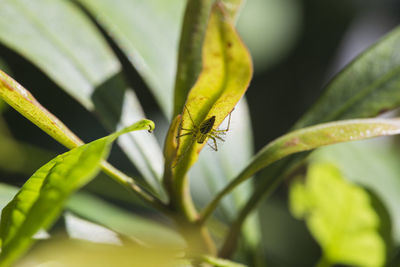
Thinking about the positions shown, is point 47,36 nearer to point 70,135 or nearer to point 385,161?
point 70,135

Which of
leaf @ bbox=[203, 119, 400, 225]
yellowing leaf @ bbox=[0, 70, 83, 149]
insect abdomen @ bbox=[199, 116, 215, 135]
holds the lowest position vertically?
leaf @ bbox=[203, 119, 400, 225]

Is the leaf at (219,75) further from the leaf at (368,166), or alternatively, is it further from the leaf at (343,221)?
the leaf at (368,166)

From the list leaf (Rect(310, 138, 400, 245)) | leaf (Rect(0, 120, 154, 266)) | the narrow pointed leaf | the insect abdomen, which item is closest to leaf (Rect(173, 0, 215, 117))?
the narrow pointed leaf

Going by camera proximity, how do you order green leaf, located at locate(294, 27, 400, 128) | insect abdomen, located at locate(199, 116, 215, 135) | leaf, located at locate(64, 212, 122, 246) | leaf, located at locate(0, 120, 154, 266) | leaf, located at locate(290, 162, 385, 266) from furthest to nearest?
leaf, located at locate(290, 162, 385, 266) < green leaf, located at locate(294, 27, 400, 128) < leaf, located at locate(64, 212, 122, 246) < insect abdomen, located at locate(199, 116, 215, 135) < leaf, located at locate(0, 120, 154, 266)

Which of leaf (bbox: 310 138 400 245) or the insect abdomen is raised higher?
the insect abdomen

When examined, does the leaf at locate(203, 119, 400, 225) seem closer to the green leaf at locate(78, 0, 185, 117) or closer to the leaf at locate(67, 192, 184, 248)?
the green leaf at locate(78, 0, 185, 117)

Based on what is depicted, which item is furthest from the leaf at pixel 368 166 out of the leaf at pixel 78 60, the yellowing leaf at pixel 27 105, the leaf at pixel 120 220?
the yellowing leaf at pixel 27 105
